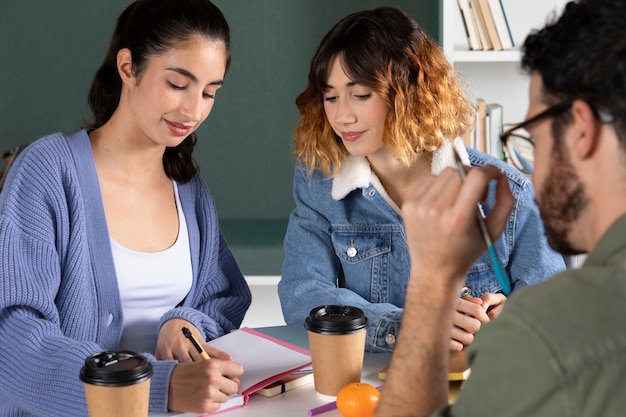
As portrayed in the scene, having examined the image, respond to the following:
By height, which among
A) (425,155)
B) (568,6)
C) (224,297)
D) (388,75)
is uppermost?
(568,6)

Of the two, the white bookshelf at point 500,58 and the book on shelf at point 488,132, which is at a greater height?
the white bookshelf at point 500,58

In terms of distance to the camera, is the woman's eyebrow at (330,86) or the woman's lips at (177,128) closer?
the woman's lips at (177,128)

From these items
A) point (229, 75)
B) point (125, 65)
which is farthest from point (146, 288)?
point (229, 75)

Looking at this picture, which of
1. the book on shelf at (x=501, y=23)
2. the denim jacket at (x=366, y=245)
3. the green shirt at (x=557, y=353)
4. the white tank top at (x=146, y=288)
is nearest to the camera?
the green shirt at (x=557, y=353)

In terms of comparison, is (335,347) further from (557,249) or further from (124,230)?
(124,230)

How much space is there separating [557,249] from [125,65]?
3.87 ft

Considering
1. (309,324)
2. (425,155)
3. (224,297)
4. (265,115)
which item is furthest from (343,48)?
(265,115)

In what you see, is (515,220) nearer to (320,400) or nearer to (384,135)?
(384,135)

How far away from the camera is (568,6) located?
3.03 ft

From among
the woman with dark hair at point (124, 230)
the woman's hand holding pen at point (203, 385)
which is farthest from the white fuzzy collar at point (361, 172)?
the woman's hand holding pen at point (203, 385)

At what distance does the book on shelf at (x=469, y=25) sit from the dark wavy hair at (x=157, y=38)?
6.28 feet

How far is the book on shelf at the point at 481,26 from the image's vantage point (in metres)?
3.56

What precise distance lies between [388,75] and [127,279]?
72 centimetres

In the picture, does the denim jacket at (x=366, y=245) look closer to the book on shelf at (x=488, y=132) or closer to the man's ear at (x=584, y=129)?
the man's ear at (x=584, y=129)
